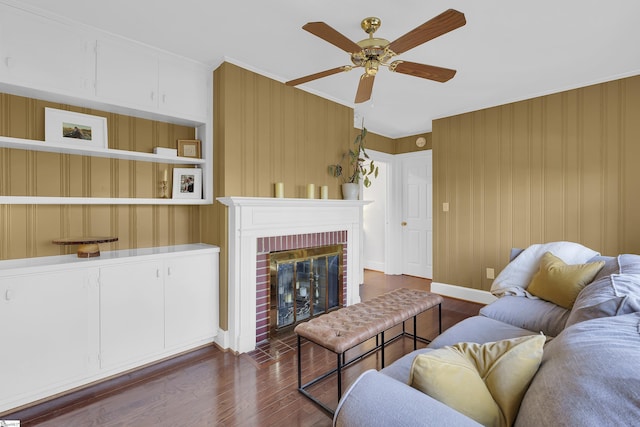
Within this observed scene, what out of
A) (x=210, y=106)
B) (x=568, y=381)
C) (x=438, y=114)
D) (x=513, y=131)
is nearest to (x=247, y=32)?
(x=210, y=106)

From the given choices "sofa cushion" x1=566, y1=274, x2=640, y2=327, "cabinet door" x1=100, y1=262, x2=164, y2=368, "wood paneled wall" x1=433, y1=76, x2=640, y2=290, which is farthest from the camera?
"wood paneled wall" x1=433, y1=76, x2=640, y2=290

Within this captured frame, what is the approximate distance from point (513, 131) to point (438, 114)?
0.98 meters

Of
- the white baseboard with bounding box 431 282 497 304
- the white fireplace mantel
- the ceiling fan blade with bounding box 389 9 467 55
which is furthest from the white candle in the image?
the white baseboard with bounding box 431 282 497 304

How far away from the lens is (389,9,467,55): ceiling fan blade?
4.86 feet

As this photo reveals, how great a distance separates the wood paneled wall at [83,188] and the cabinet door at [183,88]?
0.28 m

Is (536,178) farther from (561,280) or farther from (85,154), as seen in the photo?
(85,154)

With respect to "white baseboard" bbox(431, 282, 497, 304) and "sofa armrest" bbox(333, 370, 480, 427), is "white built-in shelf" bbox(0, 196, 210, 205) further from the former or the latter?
"white baseboard" bbox(431, 282, 497, 304)

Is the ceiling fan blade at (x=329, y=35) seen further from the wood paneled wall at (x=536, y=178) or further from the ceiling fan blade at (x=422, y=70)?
the wood paneled wall at (x=536, y=178)

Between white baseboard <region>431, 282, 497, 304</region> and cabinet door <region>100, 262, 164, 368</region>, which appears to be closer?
cabinet door <region>100, 262, 164, 368</region>

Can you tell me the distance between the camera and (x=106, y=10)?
2.04 m

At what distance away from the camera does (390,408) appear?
0.85 m

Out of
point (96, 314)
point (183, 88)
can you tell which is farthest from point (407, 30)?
point (96, 314)

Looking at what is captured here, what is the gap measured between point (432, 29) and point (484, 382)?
1.69 meters

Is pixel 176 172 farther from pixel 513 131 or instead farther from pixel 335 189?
pixel 513 131
